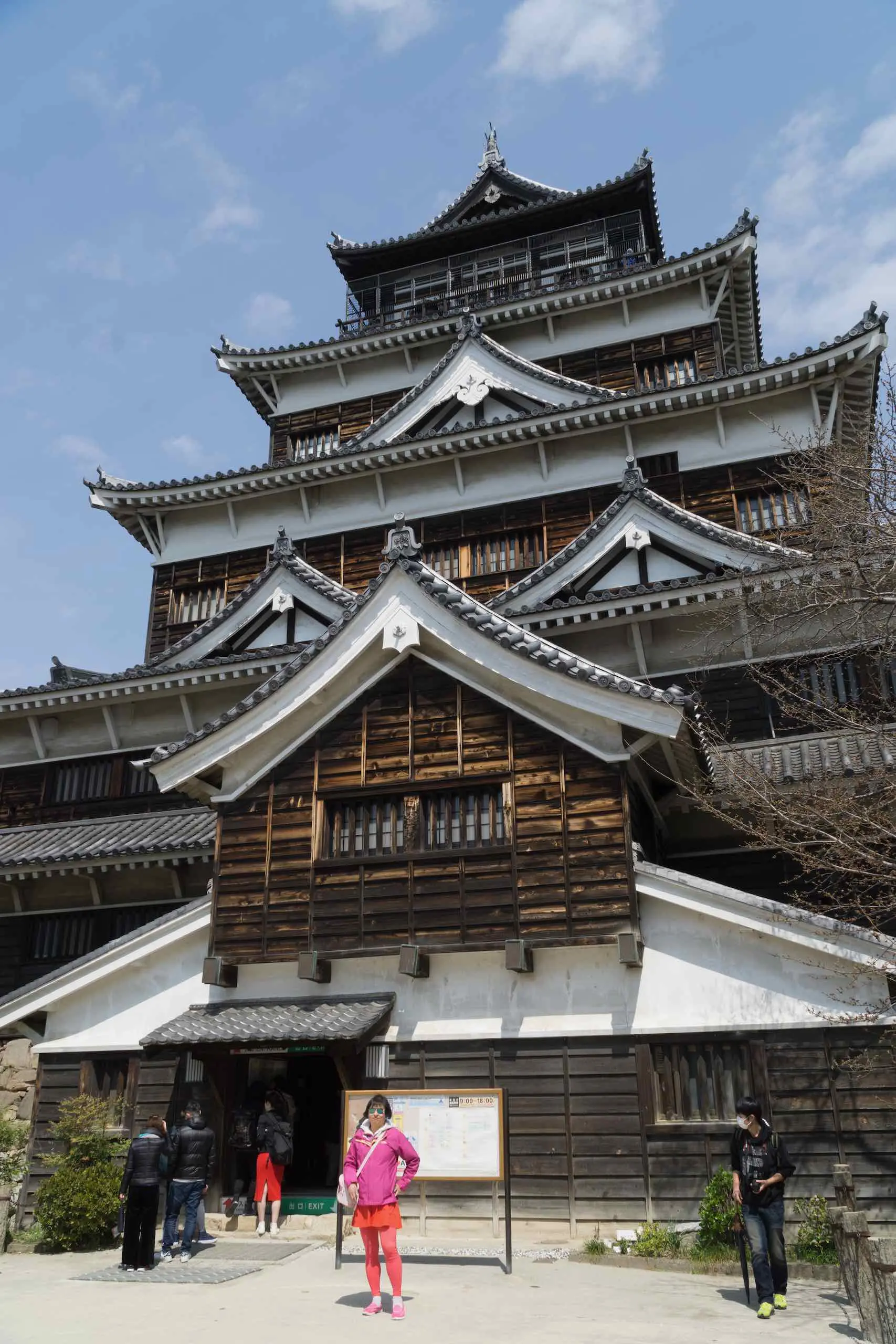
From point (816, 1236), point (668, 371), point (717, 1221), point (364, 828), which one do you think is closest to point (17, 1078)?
point (364, 828)

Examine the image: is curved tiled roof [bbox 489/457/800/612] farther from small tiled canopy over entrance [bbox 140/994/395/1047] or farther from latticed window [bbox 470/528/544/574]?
small tiled canopy over entrance [bbox 140/994/395/1047]

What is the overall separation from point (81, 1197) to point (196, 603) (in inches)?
585

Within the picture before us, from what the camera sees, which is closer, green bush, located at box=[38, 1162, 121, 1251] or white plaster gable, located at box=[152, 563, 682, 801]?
green bush, located at box=[38, 1162, 121, 1251]

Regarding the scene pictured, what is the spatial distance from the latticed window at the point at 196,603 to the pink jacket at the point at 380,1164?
55.0 ft

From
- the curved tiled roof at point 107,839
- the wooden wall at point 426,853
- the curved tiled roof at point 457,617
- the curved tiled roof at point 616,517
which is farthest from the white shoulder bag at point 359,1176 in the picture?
the curved tiled roof at point 616,517

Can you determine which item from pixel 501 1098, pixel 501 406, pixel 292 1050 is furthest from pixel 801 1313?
pixel 501 406

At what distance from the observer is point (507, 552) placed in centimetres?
2161

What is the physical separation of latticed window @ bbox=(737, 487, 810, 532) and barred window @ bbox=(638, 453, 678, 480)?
5.02 ft

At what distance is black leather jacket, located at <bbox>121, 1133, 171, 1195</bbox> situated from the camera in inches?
401

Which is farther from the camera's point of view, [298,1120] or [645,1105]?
[298,1120]

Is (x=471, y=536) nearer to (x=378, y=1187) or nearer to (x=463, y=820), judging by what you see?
(x=463, y=820)

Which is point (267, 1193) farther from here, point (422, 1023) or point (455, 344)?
point (455, 344)

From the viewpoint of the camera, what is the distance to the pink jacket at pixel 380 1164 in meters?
8.20

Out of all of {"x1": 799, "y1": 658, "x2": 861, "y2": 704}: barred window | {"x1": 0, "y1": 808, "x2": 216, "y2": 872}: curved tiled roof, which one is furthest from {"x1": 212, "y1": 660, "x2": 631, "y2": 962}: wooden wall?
{"x1": 799, "y1": 658, "x2": 861, "y2": 704}: barred window
